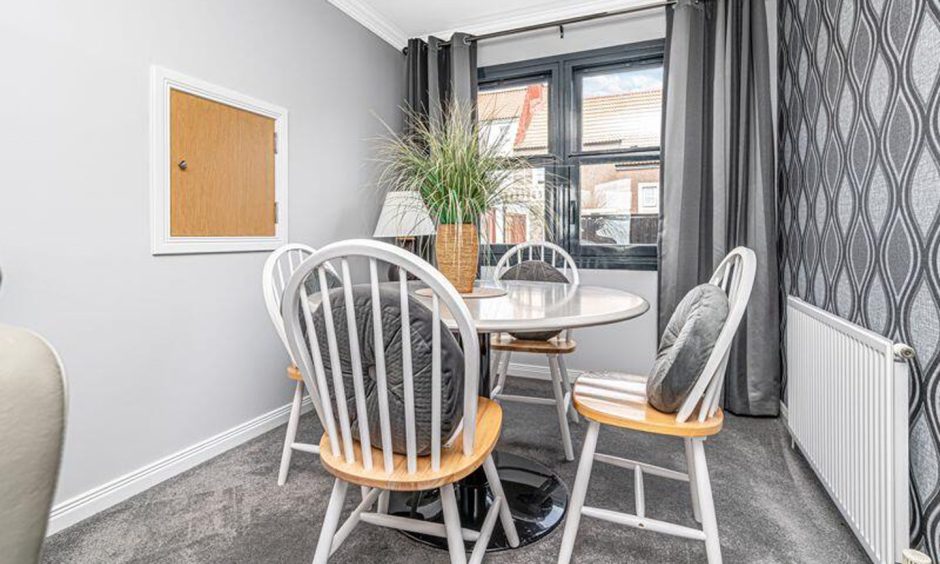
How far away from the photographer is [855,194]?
1.62m

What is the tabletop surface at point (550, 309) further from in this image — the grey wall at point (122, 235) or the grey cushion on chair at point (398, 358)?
the grey wall at point (122, 235)

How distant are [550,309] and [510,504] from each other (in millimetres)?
775

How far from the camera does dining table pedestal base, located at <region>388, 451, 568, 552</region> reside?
4.90 feet

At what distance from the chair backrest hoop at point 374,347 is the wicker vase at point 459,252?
0.69 metres

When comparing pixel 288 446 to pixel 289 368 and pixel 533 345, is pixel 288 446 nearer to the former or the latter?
pixel 289 368

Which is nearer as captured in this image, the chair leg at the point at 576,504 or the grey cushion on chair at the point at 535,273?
the chair leg at the point at 576,504

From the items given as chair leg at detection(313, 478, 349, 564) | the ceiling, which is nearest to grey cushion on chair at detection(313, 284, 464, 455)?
chair leg at detection(313, 478, 349, 564)

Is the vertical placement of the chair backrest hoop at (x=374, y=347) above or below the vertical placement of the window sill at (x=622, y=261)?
below

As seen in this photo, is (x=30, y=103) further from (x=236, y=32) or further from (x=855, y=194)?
(x=855, y=194)

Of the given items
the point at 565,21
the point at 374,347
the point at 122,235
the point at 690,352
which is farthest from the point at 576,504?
the point at 565,21

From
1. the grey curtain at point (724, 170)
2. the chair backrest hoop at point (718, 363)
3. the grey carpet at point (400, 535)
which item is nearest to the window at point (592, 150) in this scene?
the grey curtain at point (724, 170)

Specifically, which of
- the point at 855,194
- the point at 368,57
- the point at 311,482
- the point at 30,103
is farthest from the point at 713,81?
the point at 30,103

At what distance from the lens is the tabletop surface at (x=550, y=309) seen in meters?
1.15

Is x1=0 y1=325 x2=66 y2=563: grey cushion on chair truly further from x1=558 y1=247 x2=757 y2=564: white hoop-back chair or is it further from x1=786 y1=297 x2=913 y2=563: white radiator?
x1=786 y1=297 x2=913 y2=563: white radiator
